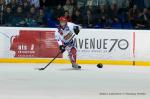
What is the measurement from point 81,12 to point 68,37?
7.23 feet

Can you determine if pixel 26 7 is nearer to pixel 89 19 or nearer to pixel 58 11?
pixel 58 11

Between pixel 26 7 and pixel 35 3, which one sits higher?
pixel 35 3

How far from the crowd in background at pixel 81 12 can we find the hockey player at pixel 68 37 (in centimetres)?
181

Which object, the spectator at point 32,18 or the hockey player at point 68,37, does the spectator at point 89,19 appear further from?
the hockey player at point 68,37

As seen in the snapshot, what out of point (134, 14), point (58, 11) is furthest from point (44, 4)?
point (134, 14)

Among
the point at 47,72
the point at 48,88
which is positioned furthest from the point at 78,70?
the point at 48,88

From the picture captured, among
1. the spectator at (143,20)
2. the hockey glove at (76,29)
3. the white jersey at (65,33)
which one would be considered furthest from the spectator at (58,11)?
the hockey glove at (76,29)

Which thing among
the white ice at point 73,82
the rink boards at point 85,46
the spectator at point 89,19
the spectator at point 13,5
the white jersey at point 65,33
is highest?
the spectator at point 13,5

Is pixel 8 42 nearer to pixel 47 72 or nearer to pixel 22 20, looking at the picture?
pixel 22 20

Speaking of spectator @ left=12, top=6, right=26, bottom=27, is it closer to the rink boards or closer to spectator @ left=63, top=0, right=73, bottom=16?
the rink boards

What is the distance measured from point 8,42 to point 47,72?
→ 2.51 m

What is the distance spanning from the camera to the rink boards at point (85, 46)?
51.0 ft

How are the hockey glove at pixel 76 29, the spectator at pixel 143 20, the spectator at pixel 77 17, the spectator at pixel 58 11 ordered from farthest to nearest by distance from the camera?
1. the spectator at pixel 58 11
2. the spectator at pixel 77 17
3. the spectator at pixel 143 20
4. the hockey glove at pixel 76 29

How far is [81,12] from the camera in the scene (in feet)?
53.9
